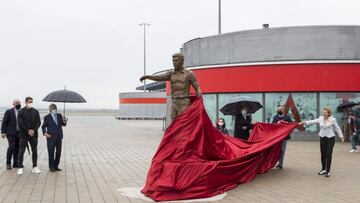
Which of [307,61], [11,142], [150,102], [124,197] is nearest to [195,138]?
[124,197]

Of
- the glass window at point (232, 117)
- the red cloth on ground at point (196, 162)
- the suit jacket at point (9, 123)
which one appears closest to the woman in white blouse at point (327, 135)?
the red cloth on ground at point (196, 162)

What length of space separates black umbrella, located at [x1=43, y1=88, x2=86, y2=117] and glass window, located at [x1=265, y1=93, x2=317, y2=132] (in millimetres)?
10320

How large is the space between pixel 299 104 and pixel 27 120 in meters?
13.7

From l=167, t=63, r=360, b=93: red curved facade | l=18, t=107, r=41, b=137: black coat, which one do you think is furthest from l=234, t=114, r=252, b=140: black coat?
l=167, t=63, r=360, b=93: red curved facade

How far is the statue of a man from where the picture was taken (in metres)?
9.72

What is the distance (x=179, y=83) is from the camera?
9.73m

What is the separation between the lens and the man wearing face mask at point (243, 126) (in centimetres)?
1241

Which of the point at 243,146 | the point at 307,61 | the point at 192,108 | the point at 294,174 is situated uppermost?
the point at 307,61

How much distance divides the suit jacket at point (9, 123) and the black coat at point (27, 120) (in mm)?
813

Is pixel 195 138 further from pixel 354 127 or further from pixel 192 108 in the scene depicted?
pixel 354 127

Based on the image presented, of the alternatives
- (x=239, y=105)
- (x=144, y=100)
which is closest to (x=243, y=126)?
(x=239, y=105)

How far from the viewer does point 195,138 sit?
9.23 metres

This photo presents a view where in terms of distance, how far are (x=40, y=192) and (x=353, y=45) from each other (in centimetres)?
1668

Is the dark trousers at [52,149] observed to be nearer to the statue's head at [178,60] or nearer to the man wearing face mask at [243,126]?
the statue's head at [178,60]
